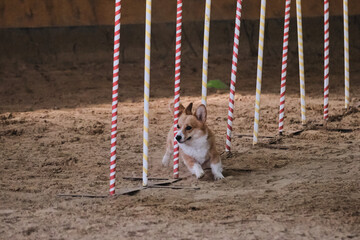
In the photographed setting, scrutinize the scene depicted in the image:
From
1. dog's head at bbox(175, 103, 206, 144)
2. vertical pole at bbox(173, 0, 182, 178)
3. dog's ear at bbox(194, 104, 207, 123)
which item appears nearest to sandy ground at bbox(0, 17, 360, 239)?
vertical pole at bbox(173, 0, 182, 178)

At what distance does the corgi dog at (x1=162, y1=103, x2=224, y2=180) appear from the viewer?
23.5 ft

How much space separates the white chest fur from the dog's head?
0.17 ft

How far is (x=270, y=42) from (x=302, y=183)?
883 cm

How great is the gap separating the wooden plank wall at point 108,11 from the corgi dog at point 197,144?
25.0ft

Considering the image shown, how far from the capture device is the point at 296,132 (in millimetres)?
9219

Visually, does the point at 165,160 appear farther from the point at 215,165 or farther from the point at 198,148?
the point at 215,165

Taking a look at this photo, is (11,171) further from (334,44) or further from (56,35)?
(334,44)

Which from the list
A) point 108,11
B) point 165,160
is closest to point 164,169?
point 165,160

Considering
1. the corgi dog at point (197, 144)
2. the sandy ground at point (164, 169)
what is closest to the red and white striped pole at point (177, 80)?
the corgi dog at point (197, 144)

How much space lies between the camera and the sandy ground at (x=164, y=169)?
5525mm

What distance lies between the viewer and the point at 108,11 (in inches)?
573

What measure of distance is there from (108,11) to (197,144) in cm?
794

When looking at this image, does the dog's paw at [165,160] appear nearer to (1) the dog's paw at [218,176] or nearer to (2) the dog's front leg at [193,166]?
(2) the dog's front leg at [193,166]

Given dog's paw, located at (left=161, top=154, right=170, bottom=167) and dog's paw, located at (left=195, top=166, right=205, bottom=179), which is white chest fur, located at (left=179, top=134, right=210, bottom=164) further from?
dog's paw, located at (left=161, top=154, right=170, bottom=167)
